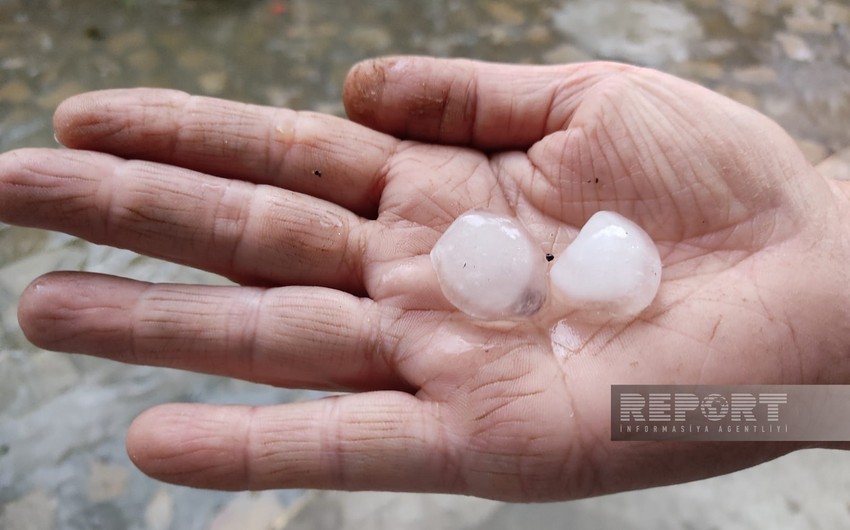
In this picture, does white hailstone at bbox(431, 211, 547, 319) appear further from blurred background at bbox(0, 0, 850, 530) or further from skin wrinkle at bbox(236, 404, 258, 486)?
blurred background at bbox(0, 0, 850, 530)

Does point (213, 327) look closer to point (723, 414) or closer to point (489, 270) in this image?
point (489, 270)

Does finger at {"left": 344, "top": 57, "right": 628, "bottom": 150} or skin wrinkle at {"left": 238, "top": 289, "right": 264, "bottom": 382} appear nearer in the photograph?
skin wrinkle at {"left": 238, "top": 289, "right": 264, "bottom": 382}

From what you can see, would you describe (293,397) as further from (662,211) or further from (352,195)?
(662,211)

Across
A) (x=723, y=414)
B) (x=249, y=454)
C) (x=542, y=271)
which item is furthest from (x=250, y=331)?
(x=723, y=414)

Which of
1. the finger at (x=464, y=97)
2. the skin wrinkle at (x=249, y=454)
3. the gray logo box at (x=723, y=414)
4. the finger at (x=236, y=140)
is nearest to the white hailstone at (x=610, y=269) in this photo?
the gray logo box at (x=723, y=414)

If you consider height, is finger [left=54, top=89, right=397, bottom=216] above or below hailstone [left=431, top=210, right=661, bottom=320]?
above

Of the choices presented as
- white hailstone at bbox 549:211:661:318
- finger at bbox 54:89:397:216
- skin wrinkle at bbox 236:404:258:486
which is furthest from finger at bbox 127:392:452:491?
finger at bbox 54:89:397:216

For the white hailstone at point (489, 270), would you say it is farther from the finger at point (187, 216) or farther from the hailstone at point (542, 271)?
the finger at point (187, 216)
